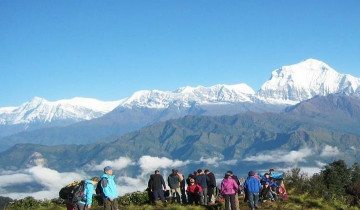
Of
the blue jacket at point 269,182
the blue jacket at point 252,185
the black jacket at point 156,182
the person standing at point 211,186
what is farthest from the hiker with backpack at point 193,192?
the blue jacket at point 269,182

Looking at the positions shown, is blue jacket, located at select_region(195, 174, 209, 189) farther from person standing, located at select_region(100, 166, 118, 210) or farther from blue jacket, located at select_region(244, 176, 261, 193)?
person standing, located at select_region(100, 166, 118, 210)

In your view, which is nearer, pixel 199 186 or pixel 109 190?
pixel 109 190

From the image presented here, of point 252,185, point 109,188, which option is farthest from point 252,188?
point 109,188

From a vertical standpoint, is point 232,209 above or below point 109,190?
below

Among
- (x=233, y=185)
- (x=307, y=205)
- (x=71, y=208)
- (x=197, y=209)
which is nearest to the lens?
(x=71, y=208)

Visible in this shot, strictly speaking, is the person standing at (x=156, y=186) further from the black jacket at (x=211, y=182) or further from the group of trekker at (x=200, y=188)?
the black jacket at (x=211, y=182)

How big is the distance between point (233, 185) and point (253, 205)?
1924 mm

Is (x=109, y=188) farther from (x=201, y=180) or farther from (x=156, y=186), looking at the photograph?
(x=201, y=180)

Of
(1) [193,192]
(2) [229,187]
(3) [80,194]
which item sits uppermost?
(3) [80,194]

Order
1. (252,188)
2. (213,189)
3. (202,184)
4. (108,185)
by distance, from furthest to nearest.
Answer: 1. (213,189)
2. (202,184)
3. (252,188)
4. (108,185)

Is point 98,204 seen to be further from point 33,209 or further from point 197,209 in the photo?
point 197,209

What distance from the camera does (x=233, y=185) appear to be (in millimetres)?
22844

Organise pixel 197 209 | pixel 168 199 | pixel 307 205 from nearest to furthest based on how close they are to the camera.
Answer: pixel 197 209
pixel 307 205
pixel 168 199

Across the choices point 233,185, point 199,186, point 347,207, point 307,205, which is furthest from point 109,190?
point 347,207
